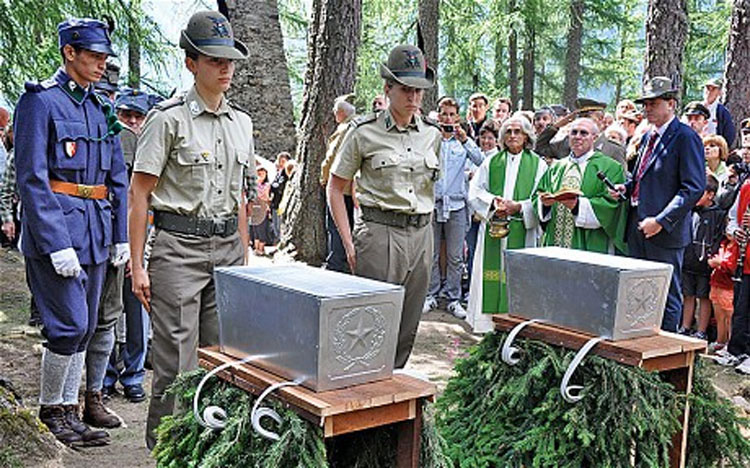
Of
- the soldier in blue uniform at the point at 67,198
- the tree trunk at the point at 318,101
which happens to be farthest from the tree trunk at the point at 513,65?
the soldier in blue uniform at the point at 67,198

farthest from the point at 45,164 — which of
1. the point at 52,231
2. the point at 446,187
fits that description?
the point at 446,187

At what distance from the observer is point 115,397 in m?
4.85

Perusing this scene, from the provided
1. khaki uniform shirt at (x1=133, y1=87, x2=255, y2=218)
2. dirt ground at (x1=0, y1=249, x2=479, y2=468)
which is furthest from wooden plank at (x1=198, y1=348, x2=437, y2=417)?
khaki uniform shirt at (x1=133, y1=87, x2=255, y2=218)

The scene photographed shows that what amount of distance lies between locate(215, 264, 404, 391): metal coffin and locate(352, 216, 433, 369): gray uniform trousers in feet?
4.98

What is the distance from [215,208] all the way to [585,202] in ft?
10.3

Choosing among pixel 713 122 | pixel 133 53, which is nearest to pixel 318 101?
pixel 133 53

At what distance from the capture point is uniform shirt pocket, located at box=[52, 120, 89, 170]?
3.63m

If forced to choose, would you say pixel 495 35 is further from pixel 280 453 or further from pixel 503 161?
pixel 280 453

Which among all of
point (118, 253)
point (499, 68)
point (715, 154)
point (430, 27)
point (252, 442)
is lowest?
point (252, 442)

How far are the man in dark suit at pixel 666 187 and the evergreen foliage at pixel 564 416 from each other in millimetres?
2048

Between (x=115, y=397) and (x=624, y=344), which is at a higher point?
(x=624, y=344)

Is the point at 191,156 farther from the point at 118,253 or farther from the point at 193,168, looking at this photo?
the point at 118,253

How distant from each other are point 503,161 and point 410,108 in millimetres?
2528

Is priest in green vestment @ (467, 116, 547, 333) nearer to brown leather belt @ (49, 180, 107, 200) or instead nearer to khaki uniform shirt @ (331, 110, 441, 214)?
khaki uniform shirt @ (331, 110, 441, 214)
